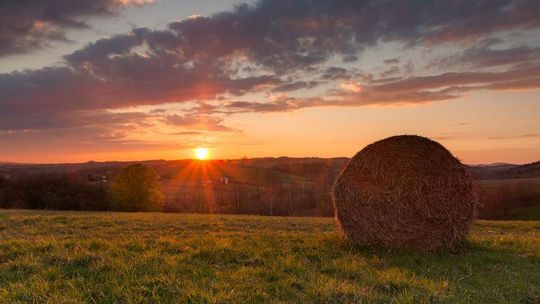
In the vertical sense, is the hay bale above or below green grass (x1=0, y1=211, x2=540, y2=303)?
above

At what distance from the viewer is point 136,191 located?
54.4 metres

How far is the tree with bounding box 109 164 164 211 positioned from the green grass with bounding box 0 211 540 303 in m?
43.8

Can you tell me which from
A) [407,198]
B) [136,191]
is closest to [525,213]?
[136,191]

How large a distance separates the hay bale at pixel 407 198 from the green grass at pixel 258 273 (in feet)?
1.70

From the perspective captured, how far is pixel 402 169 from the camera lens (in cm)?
1234

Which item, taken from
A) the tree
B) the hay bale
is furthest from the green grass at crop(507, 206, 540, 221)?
the hay bale

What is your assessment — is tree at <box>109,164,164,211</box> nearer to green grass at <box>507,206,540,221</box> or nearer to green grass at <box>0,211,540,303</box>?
green grass at <box>0,211,540,303</box>

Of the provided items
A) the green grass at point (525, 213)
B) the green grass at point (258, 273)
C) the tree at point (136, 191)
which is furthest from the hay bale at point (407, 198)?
the green grass at point (525, 213)

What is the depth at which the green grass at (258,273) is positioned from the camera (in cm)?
722

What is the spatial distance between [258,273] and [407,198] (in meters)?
5.31

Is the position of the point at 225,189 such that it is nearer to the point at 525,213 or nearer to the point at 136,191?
the point at 136,191

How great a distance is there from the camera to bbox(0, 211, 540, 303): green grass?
284 inches

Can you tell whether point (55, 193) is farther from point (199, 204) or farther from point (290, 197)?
point (290, 197)

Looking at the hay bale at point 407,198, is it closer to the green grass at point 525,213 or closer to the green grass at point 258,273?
the green grass at point 258,273
